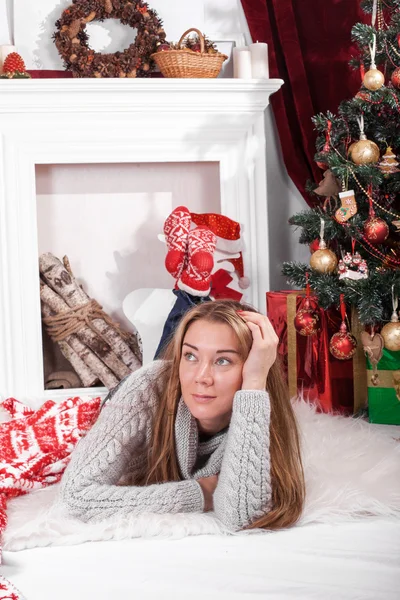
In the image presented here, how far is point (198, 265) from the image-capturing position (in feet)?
9.75

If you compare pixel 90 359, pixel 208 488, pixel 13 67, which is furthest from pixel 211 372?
pixel 13 67

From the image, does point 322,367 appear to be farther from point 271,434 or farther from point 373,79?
point 271,434

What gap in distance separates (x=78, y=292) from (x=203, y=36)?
1.26 meters

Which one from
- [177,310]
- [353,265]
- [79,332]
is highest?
[353,265]

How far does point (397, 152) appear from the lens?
10.6ft

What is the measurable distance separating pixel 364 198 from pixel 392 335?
21.2 inches

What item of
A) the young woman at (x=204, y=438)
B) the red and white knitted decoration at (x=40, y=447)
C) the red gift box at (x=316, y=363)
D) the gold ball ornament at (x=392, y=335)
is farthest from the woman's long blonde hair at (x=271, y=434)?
the red gift box at (x=316, y=363)

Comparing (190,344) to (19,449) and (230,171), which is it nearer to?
(19,449)

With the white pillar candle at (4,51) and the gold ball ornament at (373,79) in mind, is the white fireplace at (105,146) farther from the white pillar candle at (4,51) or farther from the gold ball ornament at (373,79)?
the gold ball ornament at (373,79)

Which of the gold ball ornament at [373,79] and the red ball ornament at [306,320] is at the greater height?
the gold ball ornament at [373,79]

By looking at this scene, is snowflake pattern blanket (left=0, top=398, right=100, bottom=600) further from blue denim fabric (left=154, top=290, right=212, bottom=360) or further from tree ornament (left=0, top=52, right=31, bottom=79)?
tree ornament (left=0, top=52, right=31, bottom=79)

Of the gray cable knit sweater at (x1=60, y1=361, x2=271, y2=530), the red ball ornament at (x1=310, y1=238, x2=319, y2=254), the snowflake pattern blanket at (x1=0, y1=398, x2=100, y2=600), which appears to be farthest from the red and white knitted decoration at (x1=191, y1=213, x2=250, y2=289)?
the gray cable knit sweater at (x1=60, y1=361, x2=271, y2=530)

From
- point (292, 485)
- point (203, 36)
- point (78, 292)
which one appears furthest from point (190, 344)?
point (203, 36)

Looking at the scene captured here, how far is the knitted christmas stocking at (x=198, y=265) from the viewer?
117 inches
